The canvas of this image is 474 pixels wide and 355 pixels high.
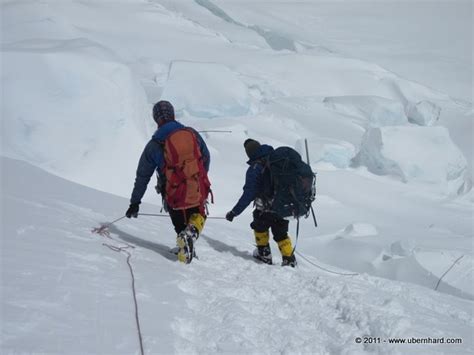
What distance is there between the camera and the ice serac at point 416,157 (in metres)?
14.0

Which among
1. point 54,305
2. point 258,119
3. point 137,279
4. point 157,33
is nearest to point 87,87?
point 137,279

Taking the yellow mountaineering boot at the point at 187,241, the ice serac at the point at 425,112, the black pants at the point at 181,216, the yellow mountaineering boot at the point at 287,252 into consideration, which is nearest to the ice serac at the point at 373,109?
the ice serac at the point at 425,112

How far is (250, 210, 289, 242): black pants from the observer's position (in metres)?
3.62

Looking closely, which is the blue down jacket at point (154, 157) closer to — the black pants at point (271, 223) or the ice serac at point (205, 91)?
the black pants at point (271, 223)

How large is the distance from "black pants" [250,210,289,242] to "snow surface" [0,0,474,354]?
0.34 m

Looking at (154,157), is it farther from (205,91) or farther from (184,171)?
(205,91)

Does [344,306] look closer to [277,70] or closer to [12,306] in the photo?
[12,306]

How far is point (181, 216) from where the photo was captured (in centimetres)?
328

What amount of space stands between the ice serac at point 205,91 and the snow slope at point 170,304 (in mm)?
11537

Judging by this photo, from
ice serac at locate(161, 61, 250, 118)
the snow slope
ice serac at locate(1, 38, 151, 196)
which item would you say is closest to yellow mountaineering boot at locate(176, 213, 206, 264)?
the snow slope

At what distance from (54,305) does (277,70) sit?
973 inches

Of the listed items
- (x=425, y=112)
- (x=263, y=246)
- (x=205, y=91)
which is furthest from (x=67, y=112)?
(x=425, y=112)

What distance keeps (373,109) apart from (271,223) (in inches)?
675

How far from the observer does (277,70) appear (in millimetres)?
25234
